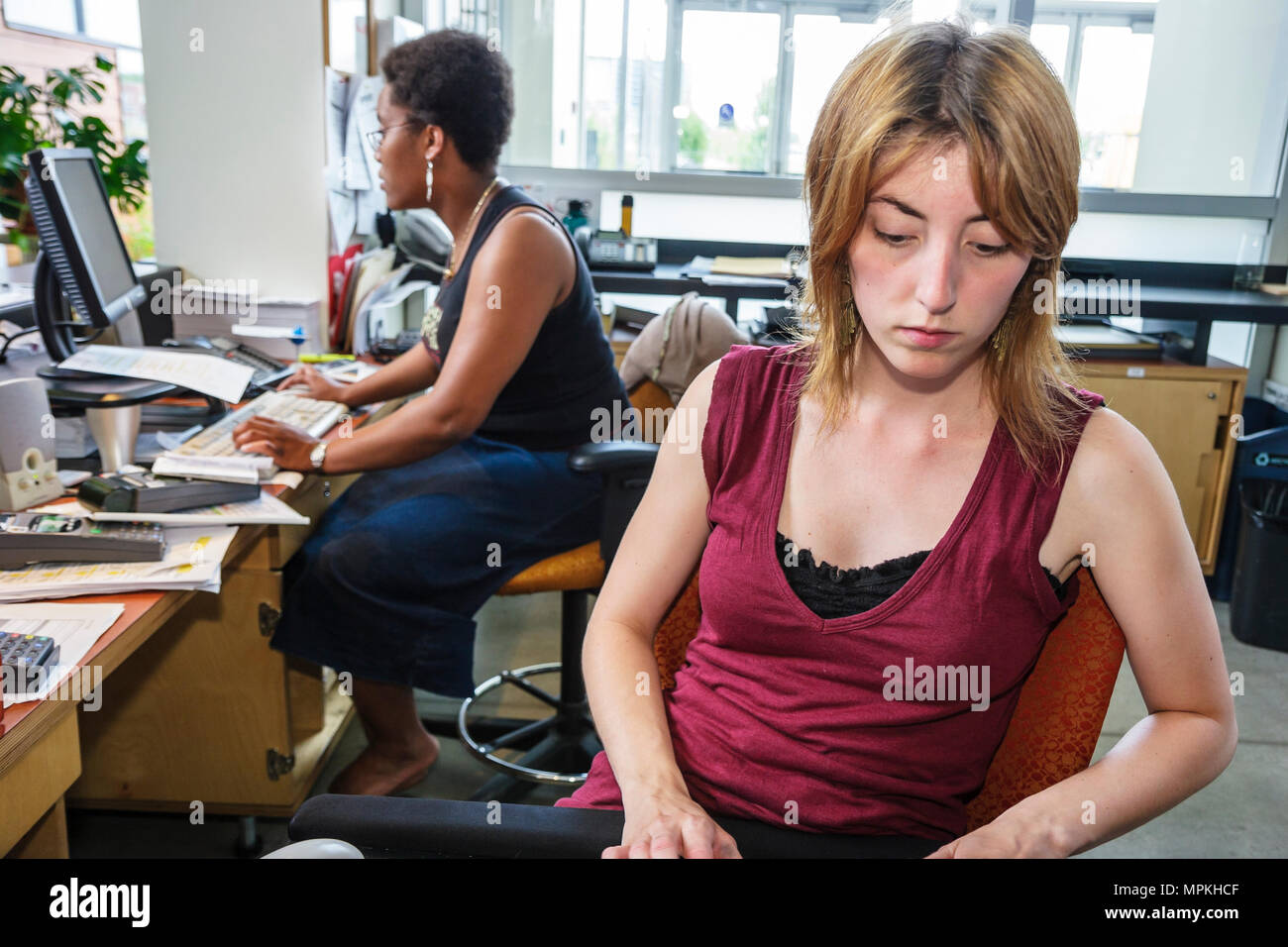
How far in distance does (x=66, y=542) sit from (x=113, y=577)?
8 cm

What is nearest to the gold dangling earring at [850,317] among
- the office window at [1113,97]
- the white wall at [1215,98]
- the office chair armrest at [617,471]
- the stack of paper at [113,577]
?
the office chair armrest at [617,471]

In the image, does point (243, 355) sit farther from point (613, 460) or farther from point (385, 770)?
point (613, 460)

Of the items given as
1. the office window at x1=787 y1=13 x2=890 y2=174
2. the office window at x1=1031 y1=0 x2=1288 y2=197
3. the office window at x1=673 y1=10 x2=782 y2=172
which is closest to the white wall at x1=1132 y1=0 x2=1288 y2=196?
the office window at x1=1031 y1=0 x2=1288 y2=197

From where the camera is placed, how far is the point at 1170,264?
3.85 m

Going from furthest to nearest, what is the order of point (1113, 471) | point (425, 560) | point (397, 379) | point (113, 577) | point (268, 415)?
point (397, 379) → point (268, 415) → point (425, 560) → point (113, 577) → point (1113, 471)

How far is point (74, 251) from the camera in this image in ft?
6.07

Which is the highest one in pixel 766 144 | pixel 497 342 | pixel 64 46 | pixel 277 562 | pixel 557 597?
pixel 64 46

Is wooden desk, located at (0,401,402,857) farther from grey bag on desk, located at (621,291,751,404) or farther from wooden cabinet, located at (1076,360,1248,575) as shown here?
wooden cabinet, located at (1076,360,1248,575)

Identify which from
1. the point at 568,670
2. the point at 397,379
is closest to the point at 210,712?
the point at 568,670

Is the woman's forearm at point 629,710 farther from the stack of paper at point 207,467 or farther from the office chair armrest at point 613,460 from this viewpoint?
the stack of paper at point 207,467

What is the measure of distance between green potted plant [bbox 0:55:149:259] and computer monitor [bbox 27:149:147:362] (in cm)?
48
